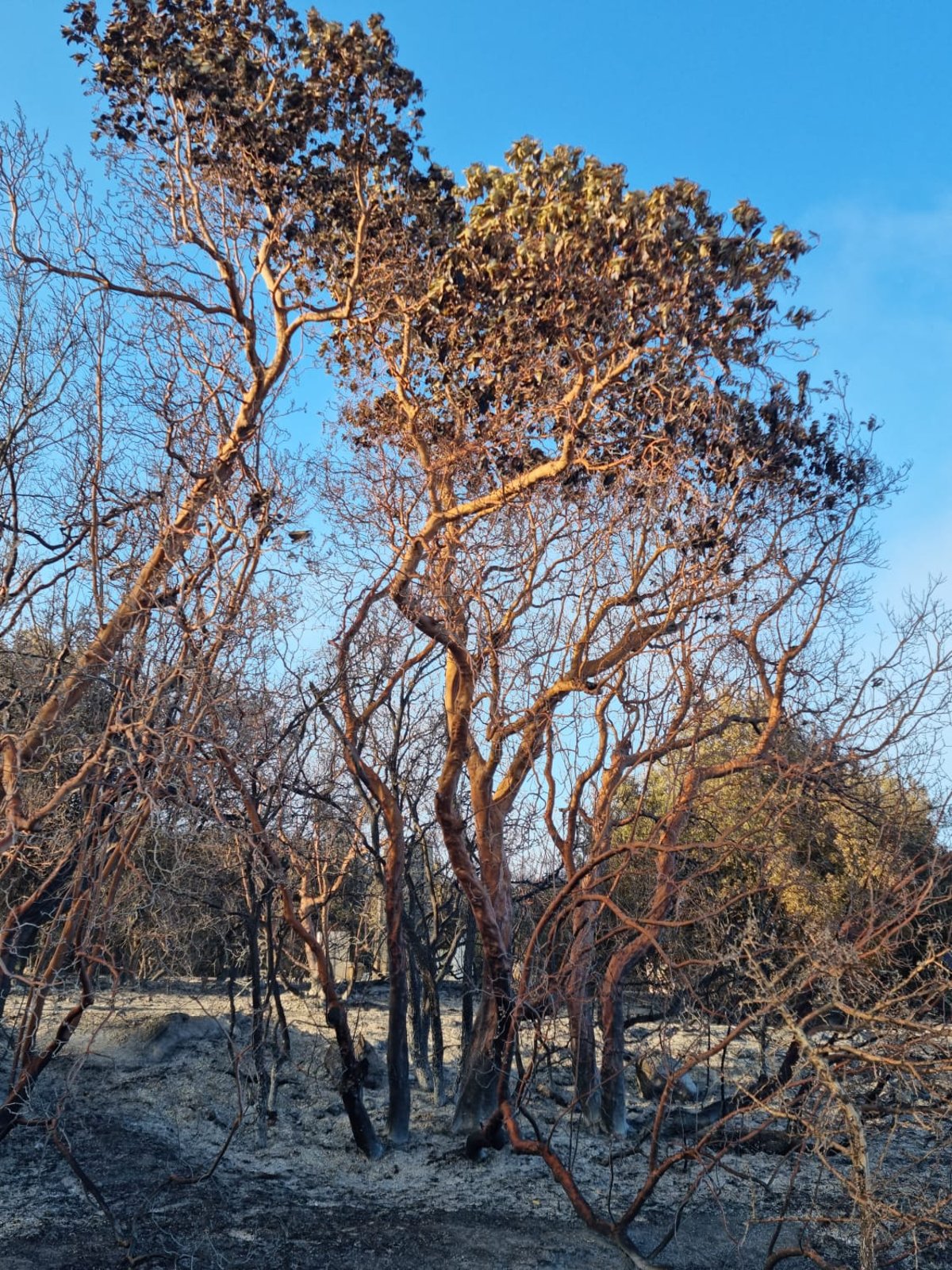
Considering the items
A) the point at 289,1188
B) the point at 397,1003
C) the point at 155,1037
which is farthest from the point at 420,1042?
the point at 289,1188

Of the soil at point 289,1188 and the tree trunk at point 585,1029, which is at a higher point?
the tree trunk at point 585,1029

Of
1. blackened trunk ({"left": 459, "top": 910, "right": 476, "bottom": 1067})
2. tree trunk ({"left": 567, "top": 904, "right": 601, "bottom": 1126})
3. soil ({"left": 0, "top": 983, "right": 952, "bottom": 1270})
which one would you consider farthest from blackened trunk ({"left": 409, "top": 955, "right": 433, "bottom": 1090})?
tree trunk ({"left": 567, "top": 904, "right": 601, "bottom": 1126})

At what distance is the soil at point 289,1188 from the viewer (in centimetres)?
745

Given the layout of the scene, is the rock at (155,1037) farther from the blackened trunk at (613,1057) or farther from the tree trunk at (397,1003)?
the blackened trunk at (613,1057)

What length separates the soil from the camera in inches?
293

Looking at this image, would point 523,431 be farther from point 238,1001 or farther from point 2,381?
point 238,1001

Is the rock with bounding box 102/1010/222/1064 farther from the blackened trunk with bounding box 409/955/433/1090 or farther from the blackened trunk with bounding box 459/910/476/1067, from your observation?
the blackened trunk with bounding box 459/910/476/1067

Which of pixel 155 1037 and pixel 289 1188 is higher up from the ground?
pixel 155 1037

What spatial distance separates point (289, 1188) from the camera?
29.5 ft

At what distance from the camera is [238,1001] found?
14961 mm

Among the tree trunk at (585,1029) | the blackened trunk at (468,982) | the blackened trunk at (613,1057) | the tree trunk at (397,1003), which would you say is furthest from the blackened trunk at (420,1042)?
the blackened trunk at (613,1057)

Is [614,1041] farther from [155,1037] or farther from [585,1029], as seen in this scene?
[155,1037]

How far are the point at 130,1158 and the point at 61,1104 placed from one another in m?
2.84

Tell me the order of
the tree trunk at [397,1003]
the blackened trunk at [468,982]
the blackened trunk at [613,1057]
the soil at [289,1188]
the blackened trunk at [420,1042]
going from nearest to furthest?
the soil at [289,1188] < the tree trunk at [397,1003] < the blackened trunk at [613,1057] < the blackened trunk at [468,982] < the blackened trunk at [420,1042]
